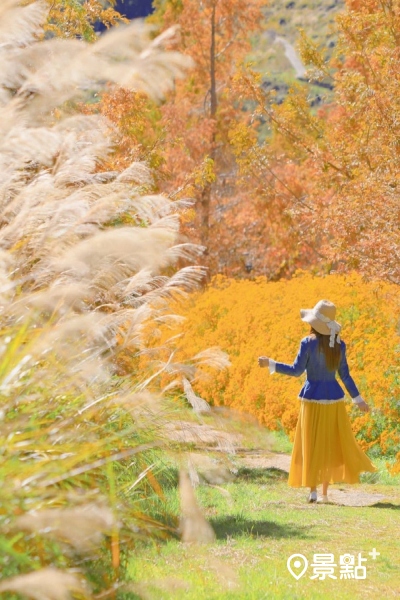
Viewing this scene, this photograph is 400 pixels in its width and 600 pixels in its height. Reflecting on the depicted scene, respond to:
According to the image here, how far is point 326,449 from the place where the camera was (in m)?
7.14

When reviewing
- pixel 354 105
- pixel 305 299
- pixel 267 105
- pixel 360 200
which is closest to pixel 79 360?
pixel 360 200

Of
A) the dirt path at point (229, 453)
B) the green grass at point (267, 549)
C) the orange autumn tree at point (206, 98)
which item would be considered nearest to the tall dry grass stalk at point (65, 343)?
the dirt path at point (229, 453)

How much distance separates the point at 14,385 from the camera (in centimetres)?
332

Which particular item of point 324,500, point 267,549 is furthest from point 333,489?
point 267,549

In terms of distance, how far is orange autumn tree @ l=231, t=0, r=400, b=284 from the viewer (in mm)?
10070

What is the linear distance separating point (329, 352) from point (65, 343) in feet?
11.7

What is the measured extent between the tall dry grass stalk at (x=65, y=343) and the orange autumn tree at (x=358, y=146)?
221 inches

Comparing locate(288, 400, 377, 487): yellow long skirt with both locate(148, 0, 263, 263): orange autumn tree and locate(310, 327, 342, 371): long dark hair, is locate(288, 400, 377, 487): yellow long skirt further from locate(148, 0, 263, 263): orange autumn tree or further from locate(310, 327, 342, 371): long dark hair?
locate(148, 0, 263, 263): orange autumn tree

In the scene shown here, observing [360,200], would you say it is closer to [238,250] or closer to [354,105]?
[354,105]

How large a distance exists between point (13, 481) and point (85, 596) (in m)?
0.54
